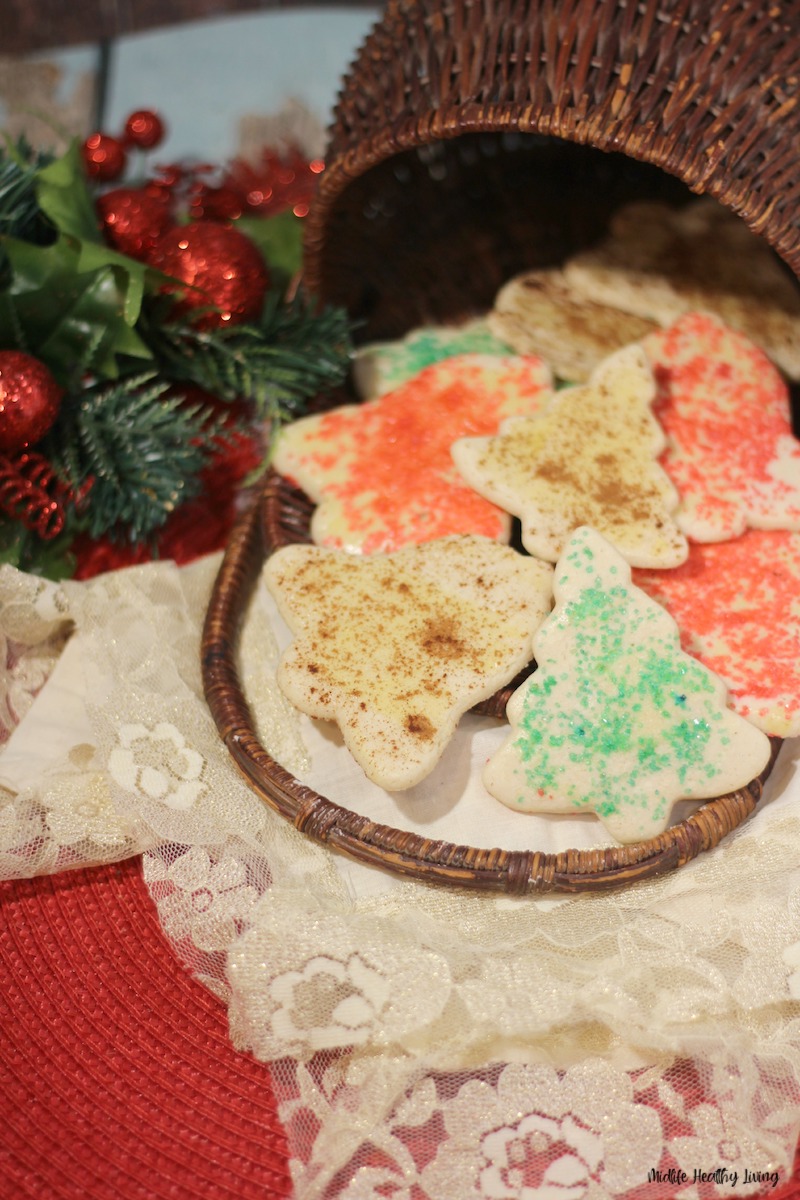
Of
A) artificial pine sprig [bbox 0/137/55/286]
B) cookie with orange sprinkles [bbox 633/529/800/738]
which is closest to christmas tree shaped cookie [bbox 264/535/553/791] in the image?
cookie with orange sprinkles [bbox 633/529/800/738]

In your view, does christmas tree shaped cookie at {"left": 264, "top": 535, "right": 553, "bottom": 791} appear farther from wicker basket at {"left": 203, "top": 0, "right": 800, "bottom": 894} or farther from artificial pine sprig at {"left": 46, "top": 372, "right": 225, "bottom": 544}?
artificial pine sprig at {"left": 46, "top": 372, "right": 225, "bottom": 544}

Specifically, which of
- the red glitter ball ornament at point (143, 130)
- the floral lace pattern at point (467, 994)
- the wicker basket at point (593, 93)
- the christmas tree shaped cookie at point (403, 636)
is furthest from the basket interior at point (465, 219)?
the floral lace pattern at point (467, 994)

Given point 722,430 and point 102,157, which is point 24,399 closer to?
point 102,157

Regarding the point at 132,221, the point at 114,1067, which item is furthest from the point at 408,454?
the point at 114,1067

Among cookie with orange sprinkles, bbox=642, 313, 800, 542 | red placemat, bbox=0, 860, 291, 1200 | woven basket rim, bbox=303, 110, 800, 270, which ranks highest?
woven basket rim, bbox=303, 110, 800, 270

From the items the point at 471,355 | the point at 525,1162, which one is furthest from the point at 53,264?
the point at 525,1162

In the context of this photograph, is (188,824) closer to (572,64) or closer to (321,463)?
(321,463)

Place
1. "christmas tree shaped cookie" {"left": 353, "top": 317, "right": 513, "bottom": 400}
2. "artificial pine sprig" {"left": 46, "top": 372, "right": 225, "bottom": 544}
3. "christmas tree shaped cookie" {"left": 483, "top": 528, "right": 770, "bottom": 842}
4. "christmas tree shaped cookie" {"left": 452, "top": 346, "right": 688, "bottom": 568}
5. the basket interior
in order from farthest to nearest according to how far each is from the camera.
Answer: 1. the basket interior
2. "christmas tree shaped cookie" {"left": 353, "top": 317, "right": 513, "bottom": 400}
3. "artificial pine sprig" {"left": 46, "top": 372, "right": 225, "bottom": 544}
4. "christmas tree shaped cookie" {"left": 452, "top": 346, "right": 688, "bottom": 568}
5. "christmas tree shaped cookie" {"left": 483, "top": 528, "right": 770, "bottom": 842}
